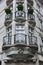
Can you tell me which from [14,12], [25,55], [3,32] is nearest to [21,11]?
[14,12]

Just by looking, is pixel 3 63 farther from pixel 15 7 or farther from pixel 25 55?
pixel 15 7

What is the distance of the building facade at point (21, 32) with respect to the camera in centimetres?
2348

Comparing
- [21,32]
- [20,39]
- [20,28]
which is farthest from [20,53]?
[20,28]

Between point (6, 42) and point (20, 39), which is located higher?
point (20, 39)

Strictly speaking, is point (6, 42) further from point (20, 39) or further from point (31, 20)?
point (31, 20)

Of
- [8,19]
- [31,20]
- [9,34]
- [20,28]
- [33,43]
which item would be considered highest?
[8,19]

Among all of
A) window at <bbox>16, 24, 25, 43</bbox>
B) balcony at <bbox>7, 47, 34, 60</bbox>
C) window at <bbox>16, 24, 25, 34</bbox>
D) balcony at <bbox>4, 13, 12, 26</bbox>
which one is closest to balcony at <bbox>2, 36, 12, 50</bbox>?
balcony at <bbox>7, 47, 34, 60</bbox>

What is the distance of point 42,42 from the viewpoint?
25.8 m

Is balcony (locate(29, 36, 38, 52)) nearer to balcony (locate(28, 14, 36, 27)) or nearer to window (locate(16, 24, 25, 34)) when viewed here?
window (locate(16, 24, 25, 34))

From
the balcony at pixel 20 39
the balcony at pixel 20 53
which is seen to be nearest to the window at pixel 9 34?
the balcony at pixel 20 39

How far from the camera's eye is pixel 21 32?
24625 millimetres

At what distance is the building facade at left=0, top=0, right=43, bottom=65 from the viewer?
77.0 feet

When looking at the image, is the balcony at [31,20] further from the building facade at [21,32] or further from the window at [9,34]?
the window at [9,34]

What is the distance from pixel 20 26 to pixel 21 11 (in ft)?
3.90
